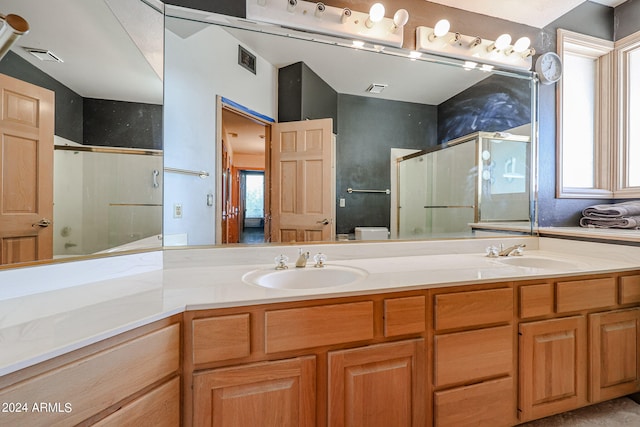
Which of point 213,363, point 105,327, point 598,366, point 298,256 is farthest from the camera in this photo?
point 298,256

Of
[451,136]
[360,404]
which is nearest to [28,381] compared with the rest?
[360,404]

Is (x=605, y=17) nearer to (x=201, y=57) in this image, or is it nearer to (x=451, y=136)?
(x=451, y=136)

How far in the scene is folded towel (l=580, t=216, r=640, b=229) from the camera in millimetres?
1715

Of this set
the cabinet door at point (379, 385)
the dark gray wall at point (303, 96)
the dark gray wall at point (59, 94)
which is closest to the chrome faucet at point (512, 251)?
the cabinet door at point (379, 385)

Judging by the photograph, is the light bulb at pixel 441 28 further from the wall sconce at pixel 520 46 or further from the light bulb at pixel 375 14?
the wall sconce at pixel 520 46

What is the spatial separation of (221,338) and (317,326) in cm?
30

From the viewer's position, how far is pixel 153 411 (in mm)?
776

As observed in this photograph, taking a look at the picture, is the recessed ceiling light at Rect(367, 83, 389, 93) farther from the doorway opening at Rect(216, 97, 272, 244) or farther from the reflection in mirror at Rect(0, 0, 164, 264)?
the reflection in mirror at Rect(0, 0, 164, 264)

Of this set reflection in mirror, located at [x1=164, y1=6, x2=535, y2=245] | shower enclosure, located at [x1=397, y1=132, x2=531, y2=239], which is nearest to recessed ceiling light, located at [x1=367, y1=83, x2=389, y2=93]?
reflection in mirror, located at [x1=164, y1=6, x2=535, y2=245]

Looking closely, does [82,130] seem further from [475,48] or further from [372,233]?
[475,48]

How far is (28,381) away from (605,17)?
343 cm

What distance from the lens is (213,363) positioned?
0.87 meters

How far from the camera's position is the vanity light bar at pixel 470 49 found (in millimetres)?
1678

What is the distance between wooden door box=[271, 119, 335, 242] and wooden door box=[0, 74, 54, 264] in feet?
2.75
